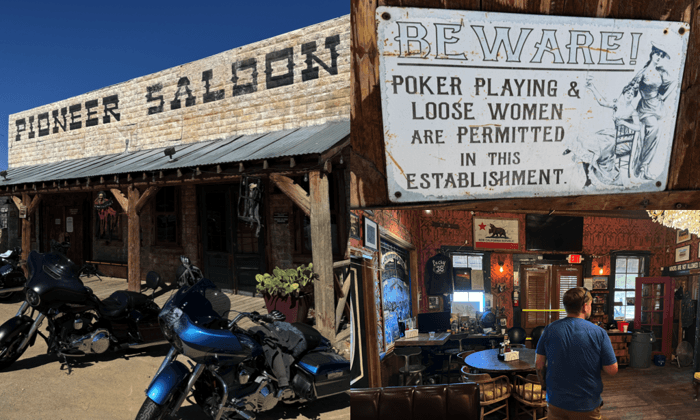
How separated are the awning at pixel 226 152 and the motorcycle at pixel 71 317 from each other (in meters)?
2.59

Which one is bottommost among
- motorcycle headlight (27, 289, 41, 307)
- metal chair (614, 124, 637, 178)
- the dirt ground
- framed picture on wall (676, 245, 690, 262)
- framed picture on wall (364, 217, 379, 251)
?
the dirt ground

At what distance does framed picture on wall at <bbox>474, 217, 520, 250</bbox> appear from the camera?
4.02 feet

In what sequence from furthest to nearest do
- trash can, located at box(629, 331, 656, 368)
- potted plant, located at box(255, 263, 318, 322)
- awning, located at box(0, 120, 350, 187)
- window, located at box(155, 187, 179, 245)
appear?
window, located at box(155, 187, 179, 245), awning, located at box(0, 120, 350, 187), potted plant, located at box(255, 263, 318, 322), trash can, located at box(629, 331, 656, 368)

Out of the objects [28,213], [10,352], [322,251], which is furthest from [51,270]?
[28,213]

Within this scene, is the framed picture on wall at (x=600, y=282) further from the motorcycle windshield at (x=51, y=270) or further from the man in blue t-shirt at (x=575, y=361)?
the motorcycle windshield at (x=51, y=270)

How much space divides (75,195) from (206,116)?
7.34 meters

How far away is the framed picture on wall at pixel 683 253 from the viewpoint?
129cm

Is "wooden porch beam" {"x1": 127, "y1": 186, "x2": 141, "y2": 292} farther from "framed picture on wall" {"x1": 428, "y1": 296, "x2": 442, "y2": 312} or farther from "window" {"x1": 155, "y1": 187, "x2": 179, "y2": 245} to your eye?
"framed picture on wall" {"x1": 428, "y1": 296, "x2": 442, "y2": 312}

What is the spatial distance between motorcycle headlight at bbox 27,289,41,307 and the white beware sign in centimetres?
528

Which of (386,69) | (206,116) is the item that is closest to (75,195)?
(206,116)

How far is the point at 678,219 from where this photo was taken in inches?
52.1

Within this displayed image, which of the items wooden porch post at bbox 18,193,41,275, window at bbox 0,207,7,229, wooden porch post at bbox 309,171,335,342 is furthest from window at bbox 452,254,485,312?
window at bbox 0,207,7,229

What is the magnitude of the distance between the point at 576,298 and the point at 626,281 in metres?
0.16

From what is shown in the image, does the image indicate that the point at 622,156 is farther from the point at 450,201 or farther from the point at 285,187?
the point at 285,187
